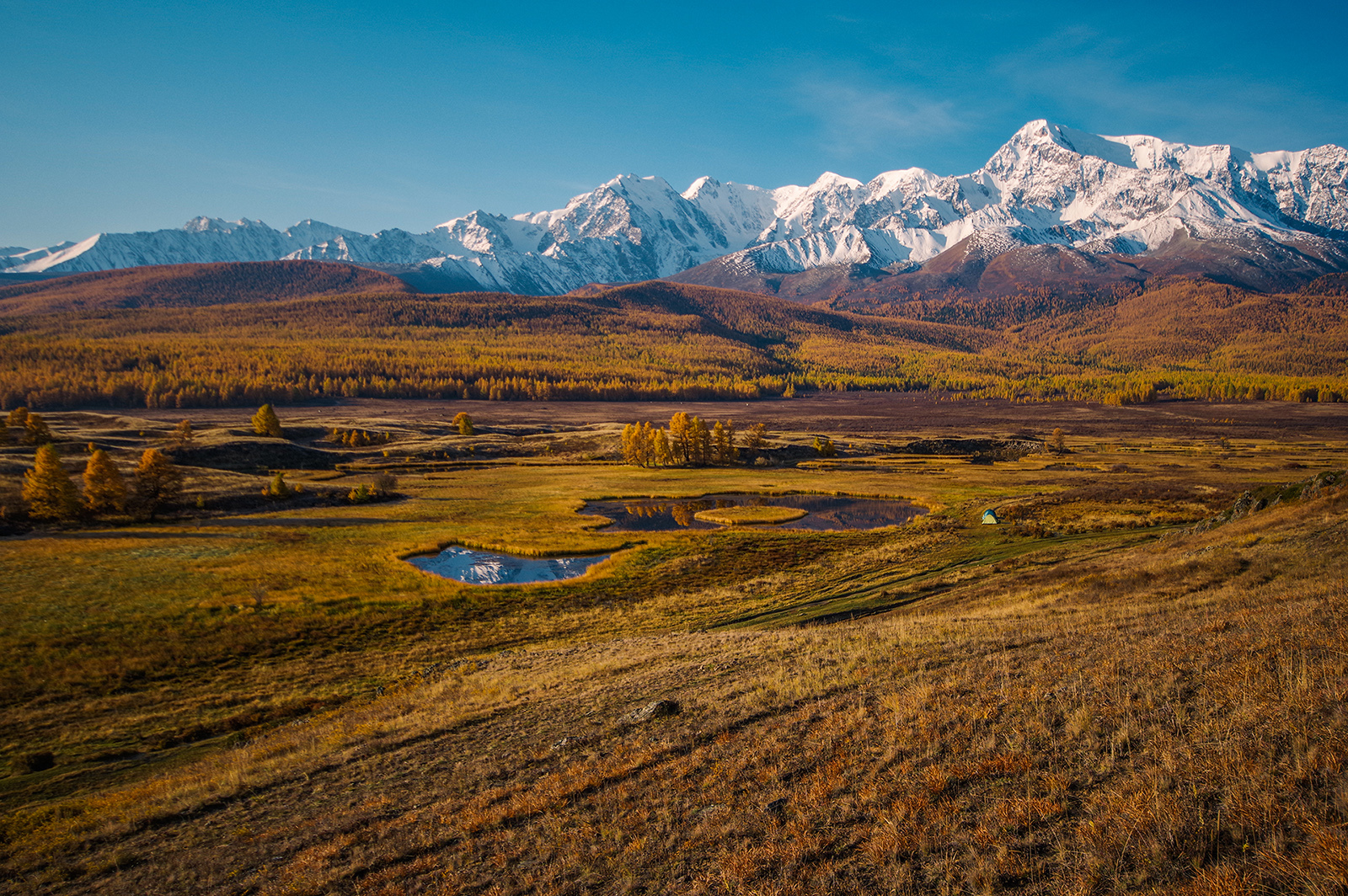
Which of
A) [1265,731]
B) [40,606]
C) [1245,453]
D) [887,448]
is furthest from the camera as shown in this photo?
[887,448]

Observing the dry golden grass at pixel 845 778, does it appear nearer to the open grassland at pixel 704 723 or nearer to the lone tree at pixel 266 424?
the open grassland at pixel 704 723

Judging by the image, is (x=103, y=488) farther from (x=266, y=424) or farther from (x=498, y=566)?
(x=266, y=424)

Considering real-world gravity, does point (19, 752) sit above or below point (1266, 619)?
below

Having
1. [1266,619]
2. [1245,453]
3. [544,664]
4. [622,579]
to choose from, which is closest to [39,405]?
[622,579]

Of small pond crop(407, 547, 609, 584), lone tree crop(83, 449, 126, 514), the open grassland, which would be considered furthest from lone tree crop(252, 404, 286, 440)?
small pond crop(407, 547, 609, 584)

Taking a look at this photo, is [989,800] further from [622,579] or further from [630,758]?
[622,579]

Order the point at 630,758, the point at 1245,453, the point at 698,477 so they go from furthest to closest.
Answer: the point at 1245,453 < the point at 698,477 < the point at 630,758

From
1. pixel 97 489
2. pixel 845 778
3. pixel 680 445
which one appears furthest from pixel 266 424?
pixel 845 778
